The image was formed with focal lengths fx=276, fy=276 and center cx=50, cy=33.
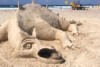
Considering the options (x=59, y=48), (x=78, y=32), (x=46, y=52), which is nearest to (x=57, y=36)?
(x=59, y=48)

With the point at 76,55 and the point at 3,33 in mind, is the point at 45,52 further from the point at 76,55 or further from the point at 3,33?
the point at 3,33

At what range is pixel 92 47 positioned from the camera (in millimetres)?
7027

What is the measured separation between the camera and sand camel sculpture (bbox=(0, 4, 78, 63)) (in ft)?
19.0

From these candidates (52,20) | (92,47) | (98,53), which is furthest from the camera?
(52,20)

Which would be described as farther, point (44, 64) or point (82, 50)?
point (82, 50)

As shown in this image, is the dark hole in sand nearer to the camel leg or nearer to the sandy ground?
the sandy ground

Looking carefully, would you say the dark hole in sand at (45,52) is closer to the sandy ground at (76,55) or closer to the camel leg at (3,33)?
the sandy ground at (76,55)

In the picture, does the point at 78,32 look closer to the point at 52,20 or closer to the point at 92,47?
the point at 52,20

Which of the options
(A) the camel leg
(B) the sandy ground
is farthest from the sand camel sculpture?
(B) the sandy ground

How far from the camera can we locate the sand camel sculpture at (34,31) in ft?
19.0

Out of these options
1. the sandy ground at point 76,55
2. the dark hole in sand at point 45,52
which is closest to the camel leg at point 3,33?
the sandy ground at point 76,55

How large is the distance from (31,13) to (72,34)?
147cm

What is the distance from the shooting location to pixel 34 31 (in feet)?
22.4

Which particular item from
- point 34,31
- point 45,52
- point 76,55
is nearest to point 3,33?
point 34,31
